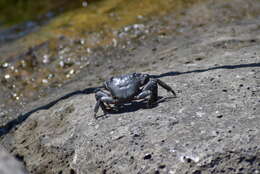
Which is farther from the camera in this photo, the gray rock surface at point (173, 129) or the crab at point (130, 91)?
the crab at point (130, 91)

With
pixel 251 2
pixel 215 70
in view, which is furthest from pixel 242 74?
pixel 251 2

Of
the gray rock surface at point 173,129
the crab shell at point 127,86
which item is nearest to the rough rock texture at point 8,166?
the gray rock surface at point 173,129

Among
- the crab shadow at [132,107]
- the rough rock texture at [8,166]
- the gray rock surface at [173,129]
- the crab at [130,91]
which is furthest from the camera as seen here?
the crab shadow at [132,107]

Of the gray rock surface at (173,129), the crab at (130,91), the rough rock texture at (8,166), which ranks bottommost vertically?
the gray rock surface at (173,129)

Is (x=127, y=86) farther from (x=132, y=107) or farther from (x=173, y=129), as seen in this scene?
(x=173, y=129)

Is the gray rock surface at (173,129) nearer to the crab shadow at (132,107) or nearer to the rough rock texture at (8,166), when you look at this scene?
the crab shadow at (132,107)

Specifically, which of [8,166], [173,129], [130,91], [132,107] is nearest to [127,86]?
[130,91]

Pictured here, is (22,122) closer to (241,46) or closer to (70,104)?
(70,104)
